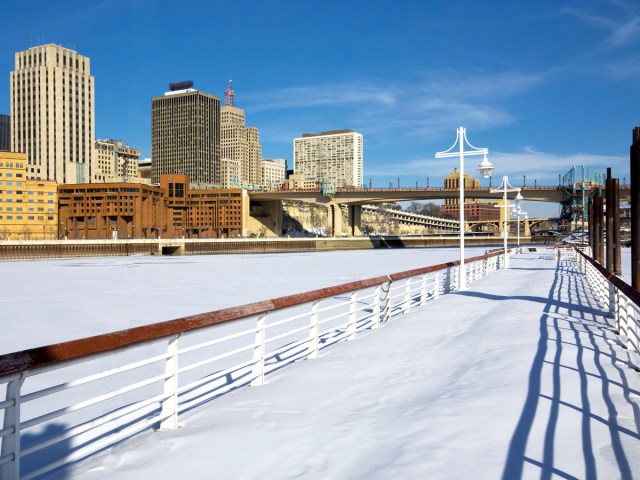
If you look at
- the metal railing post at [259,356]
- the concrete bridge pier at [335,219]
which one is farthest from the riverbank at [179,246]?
the metal railing post at [259,356]

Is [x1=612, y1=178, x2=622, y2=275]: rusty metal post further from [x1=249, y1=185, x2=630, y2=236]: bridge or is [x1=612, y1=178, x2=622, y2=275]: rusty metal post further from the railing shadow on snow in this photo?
[x1=249, y1=185, x2=630, y2=236]: bridge

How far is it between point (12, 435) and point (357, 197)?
11776 centimetres

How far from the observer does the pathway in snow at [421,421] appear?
4.76 m

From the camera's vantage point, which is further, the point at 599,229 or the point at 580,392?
the point at 599,229

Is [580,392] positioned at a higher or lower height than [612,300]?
lower

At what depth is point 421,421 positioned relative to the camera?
5.93 metres

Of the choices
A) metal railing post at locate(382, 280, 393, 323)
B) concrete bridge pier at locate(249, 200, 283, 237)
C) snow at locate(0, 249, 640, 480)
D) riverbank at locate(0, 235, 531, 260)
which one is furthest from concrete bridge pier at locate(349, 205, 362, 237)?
snow at locate(0, 249, 640, 480)

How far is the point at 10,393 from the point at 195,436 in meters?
1.98

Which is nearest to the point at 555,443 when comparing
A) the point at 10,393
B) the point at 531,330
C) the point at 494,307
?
the point at 10,393

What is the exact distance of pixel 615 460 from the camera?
474cm

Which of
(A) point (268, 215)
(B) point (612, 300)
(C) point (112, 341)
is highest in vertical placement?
(A) point (268, 215)

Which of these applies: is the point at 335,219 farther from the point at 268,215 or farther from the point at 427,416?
the point at 427,416

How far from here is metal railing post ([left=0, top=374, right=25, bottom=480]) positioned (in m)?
4.06

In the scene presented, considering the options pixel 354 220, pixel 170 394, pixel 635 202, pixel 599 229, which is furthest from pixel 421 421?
pixel 354 220
